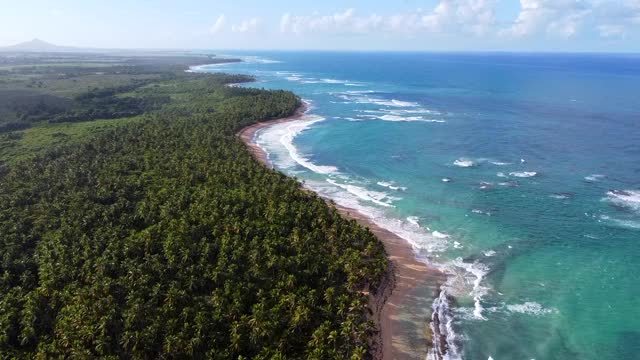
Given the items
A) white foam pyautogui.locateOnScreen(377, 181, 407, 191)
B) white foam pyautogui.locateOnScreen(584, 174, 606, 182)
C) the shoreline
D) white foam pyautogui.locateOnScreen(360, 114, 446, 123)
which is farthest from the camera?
white foam pyautogui.locateOnScreen(360, 114, 446, 123)

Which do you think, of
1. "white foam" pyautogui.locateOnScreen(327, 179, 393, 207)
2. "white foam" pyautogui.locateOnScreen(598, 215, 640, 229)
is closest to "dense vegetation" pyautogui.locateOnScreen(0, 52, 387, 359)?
"white foam" pyautogui.locateOnScreen(327, 179, 393, 207)

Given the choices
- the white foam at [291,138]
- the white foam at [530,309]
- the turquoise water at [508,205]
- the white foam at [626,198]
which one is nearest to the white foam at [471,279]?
the turquoise water at [508,205]

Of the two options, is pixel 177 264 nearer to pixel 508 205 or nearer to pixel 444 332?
pixel 444 332

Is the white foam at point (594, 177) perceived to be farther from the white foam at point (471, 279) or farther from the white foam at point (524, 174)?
the white foam at point (471, 279)

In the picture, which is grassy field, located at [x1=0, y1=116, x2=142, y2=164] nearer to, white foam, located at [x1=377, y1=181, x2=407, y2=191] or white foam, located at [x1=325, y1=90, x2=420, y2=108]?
white foam, located at [x1=377, y1=181, x2=407, y2=191]

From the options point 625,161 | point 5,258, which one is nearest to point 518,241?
point 625,161

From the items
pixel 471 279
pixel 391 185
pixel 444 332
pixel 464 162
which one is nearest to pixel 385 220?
pixel 391 185
